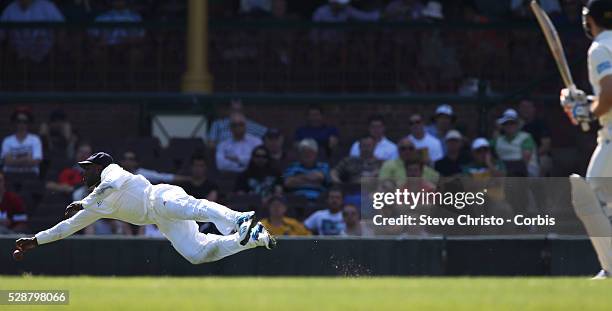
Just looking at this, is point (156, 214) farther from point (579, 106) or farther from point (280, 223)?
point (280, 223)

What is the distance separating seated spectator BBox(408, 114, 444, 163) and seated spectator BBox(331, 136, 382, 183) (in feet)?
1.63

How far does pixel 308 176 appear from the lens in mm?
16062

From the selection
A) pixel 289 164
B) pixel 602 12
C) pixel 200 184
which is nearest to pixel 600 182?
pixel 602 12

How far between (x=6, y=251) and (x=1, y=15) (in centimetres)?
585

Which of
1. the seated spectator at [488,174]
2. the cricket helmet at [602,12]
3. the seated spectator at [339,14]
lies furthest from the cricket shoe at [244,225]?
the seated spectator at [339,14]

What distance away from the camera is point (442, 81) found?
61.3 feet

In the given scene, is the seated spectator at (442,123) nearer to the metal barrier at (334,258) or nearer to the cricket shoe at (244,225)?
the metal barrier at (334,258)

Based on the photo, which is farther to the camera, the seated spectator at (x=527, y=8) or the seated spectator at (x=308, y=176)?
the seated spectator at (x=527, y=8)

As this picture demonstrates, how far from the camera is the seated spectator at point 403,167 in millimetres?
15352

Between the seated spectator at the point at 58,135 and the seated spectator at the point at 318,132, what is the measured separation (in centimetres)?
278
